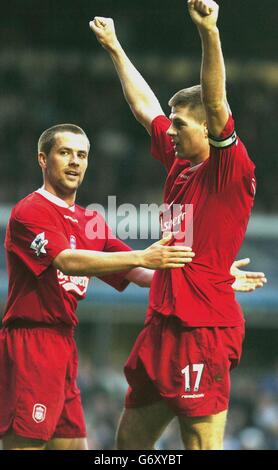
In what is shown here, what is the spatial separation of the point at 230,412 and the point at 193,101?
8455 millimetres

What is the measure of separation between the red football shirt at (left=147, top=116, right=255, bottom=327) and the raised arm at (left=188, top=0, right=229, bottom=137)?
0.71 feet

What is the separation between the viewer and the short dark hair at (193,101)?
17.4 ft

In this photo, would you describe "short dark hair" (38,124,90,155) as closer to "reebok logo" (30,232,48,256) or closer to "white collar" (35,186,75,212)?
"white collar" (35,186,75,212)

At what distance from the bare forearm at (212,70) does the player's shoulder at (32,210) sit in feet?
3.95

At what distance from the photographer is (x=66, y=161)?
563cm

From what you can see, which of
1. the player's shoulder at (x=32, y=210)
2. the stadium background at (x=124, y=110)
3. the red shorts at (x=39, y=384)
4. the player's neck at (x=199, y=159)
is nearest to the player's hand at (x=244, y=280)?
the player's neck at (x=199, y=159)

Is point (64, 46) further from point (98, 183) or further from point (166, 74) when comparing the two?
point (98, 183)

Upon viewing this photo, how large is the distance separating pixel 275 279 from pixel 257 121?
11.8ft

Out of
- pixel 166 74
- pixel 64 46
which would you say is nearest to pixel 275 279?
pixel 166 74

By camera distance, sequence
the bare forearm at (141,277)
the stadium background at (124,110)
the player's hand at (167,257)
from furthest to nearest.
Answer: the stadium background at (124,110) → the bare forearm at (141,277) → the player's hand at (167,257)

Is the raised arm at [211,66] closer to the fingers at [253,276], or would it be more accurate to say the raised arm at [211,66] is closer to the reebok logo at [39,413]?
the fingers at [253,276]

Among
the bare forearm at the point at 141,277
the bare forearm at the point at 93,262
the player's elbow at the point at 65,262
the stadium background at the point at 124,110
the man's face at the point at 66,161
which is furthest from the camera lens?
the stadium background at the point at 124,110

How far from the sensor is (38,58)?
1750 centimetres

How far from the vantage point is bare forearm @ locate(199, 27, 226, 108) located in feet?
15.5
